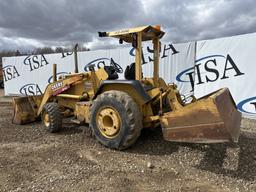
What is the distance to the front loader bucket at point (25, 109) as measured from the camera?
667cm

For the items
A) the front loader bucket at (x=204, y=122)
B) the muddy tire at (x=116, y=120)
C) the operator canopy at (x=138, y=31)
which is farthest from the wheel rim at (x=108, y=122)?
the operator canopy at (x=138, y=31)

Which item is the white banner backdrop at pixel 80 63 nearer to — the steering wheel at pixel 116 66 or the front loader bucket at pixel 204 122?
the steering wheel at pixel 116 66

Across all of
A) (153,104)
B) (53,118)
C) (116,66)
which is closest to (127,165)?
(153,104)

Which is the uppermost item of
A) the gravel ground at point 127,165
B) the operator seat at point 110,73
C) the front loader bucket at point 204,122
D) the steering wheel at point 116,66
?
the steering wheel at point 116,66

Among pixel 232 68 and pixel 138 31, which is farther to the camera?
pixel 232 68

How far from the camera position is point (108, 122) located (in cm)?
458

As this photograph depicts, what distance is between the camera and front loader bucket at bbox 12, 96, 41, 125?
21.9ft

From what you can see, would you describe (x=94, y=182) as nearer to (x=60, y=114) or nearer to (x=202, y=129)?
(x=202, y=129)

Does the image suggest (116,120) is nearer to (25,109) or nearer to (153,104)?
(153,104)

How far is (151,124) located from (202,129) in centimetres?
114

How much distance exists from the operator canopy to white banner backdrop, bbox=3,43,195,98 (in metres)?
4.32

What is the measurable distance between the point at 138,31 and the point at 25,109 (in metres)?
4.20

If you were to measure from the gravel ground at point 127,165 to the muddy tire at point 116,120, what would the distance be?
23 centimetres

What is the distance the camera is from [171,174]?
142 inches
